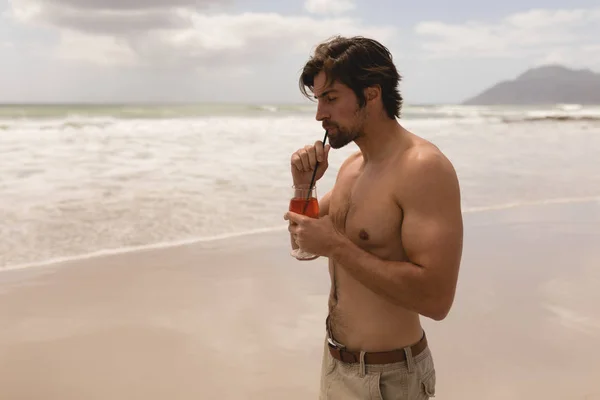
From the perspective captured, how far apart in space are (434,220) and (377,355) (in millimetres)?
512

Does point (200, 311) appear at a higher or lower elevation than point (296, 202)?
lower

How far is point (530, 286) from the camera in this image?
5414mm

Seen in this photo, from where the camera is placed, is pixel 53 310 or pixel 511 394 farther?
pixel 53 310

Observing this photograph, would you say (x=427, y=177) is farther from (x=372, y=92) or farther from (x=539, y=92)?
(x=539, y=92)

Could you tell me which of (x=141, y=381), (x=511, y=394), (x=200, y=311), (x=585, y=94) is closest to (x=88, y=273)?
(x=200, y=311)

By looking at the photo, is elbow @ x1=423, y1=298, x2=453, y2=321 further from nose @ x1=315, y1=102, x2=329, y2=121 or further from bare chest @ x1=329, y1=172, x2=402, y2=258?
nose @ x1=315, y1=102, x2=329, y2=121

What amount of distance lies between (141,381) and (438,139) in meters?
18.4

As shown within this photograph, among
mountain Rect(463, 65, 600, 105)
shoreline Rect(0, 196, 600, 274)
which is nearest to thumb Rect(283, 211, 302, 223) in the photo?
shoreline Rect(0, 196, 600, 274)

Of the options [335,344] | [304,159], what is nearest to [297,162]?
[304,159]

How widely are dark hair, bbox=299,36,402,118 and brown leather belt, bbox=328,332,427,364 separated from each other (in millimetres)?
773

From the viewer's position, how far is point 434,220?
5.69 feet

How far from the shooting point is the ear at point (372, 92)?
1.91 m

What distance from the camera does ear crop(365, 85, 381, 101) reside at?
1.91 meters

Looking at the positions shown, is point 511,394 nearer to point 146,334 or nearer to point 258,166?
point 146,334
